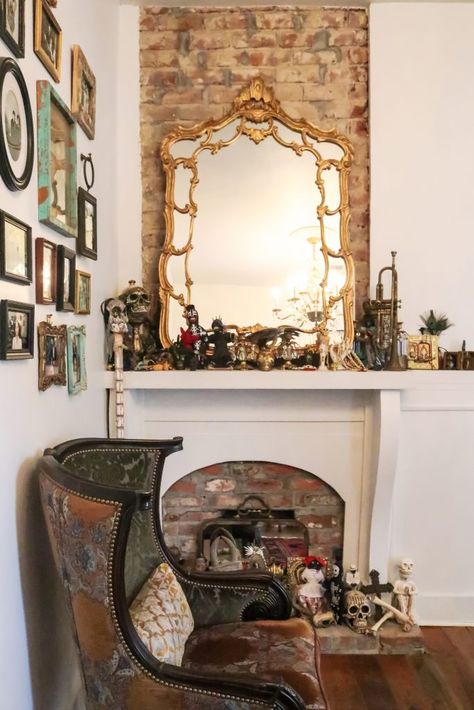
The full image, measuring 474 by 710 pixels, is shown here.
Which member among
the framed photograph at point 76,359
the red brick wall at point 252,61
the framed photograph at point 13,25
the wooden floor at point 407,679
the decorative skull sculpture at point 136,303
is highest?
the red brick wall at point 252,61

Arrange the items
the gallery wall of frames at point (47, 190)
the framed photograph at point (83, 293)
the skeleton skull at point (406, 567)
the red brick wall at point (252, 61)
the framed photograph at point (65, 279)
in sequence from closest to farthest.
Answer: the gallery wall of frames at point (47, 190) < the framed photograph at point (65, 279) < the framed photograph at point (83, 293) < the skeleton skull at point (406, 567) < the red brick wall at point (252, 61)

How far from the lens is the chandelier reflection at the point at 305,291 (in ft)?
8.66

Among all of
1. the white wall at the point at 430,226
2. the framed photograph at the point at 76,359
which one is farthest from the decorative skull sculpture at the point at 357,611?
the framed photograph at the point at 76,359

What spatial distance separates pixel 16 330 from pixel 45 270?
0.99ft

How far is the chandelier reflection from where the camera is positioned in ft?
8.66

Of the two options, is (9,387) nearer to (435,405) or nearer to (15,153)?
(15,153)

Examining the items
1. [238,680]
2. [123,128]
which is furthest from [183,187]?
[238,680]

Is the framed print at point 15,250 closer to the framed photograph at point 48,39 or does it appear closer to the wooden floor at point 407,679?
the framed photograph at point 48,39

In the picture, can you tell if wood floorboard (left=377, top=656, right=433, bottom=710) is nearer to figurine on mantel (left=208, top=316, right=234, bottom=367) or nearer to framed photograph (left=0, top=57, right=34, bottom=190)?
figurine on mantel (left=208, top=316, right=234, bottom=367)

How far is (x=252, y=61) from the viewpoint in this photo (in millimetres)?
2732

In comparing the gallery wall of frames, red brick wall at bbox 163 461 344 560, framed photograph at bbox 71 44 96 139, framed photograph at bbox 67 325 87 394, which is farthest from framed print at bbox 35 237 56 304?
red brick wall at bbox 163 461 344 560

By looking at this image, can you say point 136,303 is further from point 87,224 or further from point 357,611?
point 357,611

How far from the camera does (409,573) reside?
8.55ft

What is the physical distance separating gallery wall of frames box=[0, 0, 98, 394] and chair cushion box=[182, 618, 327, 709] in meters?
0.90
